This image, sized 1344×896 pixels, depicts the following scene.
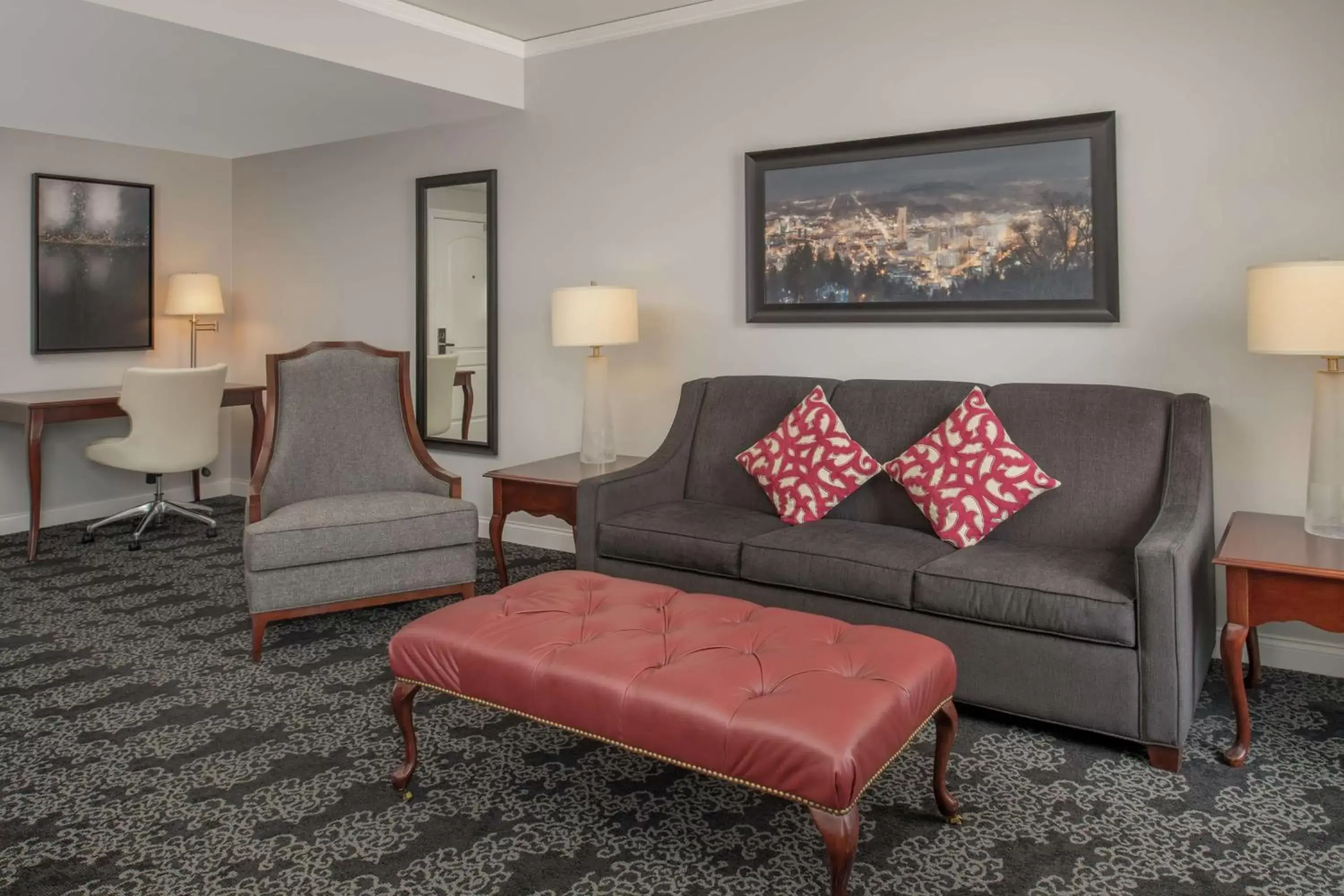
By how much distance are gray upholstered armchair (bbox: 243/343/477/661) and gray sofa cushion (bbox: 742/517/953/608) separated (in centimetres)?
127

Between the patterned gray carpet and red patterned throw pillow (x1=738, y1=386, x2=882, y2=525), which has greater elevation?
red patterned throw pillow (x1=738, y1=386, x2=882, y2=525)

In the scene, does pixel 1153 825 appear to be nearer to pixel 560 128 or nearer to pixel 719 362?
pixel 719 362

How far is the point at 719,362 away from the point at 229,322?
3753 mm

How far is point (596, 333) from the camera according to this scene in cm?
421

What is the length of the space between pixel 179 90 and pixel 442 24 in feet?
4.01

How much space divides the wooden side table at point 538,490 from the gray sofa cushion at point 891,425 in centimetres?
102

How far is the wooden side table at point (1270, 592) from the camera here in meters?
2.49

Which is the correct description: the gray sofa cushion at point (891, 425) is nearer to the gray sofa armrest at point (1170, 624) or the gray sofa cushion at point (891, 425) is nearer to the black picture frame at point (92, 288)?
the gray sofa armrest at point (1170, 624)

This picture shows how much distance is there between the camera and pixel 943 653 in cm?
229

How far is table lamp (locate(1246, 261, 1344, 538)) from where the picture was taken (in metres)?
2.64

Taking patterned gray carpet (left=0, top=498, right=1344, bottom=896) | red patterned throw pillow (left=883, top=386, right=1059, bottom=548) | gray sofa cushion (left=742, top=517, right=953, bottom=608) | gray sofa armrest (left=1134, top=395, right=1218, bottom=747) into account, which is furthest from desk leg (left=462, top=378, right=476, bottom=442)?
gray sofa armrest (left=1134, top=395, right=1218, bottom=747)

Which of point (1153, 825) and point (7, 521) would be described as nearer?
point (1153, 825)

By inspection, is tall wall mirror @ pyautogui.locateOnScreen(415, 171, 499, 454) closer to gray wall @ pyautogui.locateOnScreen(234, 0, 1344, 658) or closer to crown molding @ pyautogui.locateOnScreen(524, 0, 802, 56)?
gray wall @ pyautogui.locateOnScreen(234, 0, 1344, 658)

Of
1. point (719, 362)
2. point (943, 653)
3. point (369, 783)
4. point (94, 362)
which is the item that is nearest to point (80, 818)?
point (369, 783)
